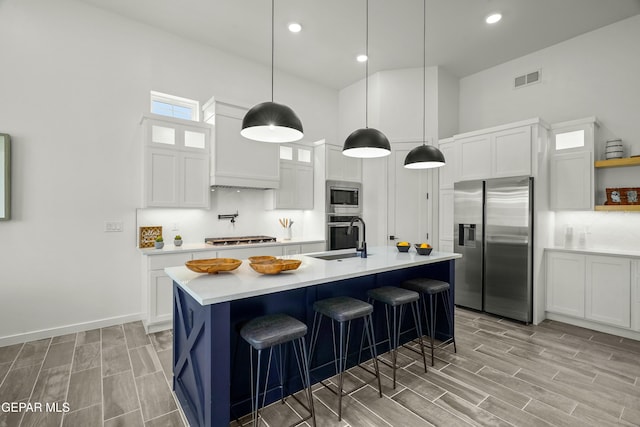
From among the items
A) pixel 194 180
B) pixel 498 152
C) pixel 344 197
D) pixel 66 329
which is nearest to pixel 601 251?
pixel 498 152

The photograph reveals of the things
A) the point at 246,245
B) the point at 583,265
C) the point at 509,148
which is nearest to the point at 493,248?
the point at 583,265

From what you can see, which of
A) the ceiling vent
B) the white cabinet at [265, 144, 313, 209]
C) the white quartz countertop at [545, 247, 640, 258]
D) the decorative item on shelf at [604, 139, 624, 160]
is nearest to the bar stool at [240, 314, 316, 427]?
the white cabinet at [265, 144, 313, 209]

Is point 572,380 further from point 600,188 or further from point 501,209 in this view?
point 600,188

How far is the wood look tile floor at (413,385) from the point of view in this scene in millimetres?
2043

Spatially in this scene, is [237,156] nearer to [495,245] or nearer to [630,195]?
[495,245]

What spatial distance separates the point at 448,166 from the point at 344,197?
1671mm

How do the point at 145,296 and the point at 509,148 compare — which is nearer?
the point at 145,296

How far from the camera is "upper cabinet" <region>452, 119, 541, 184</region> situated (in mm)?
3814

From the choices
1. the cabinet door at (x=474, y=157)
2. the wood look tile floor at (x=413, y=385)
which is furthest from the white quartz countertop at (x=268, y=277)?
the cabinet door at (x=474, y=157)

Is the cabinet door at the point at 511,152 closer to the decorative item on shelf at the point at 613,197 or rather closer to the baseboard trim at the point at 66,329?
the decorative item on shelf at the point at 613,197

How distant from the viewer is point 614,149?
3.67m

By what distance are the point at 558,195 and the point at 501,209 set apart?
747 millimetres

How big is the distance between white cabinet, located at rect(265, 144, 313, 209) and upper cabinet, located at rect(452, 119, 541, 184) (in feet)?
7.42

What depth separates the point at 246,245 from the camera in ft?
13.4
